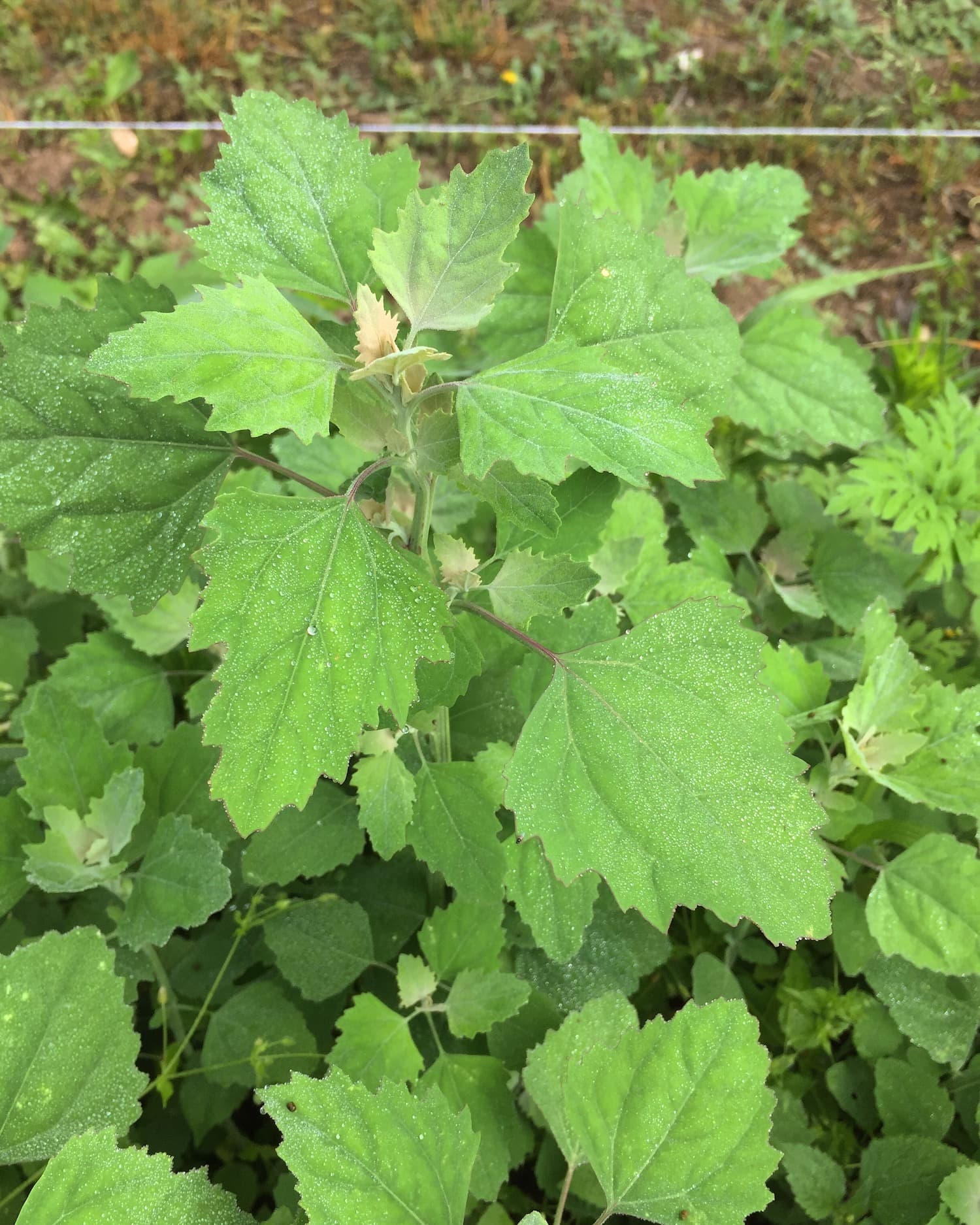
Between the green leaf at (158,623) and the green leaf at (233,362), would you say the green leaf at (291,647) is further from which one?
the green leaf at (158,623)

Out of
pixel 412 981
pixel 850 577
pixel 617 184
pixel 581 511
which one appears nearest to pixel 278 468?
pixel 581 511

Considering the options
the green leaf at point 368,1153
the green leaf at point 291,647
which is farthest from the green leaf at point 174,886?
the green leaf at point 291,647

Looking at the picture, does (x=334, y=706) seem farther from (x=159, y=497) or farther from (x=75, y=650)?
(x=75, y=650)

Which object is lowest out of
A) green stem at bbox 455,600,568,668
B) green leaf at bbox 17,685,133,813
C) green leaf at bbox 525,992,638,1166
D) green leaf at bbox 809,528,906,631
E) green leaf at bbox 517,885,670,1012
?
green leaf at bbox 517,885,670,1012

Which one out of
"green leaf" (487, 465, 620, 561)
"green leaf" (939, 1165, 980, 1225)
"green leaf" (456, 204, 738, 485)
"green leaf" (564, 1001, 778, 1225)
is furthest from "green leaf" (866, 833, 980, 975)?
"green leaf" (456, 204, 738, 485)

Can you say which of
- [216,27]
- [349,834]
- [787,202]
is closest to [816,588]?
[787,202]

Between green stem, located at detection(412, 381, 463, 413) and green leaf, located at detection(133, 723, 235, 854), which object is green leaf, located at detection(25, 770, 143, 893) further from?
green stem, located at detection(412, 381, 463, 413)

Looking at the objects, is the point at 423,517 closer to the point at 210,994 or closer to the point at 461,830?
the point at 461,830
